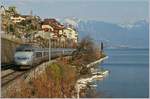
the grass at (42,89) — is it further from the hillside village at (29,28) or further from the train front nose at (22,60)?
the hillside village at (29,28)

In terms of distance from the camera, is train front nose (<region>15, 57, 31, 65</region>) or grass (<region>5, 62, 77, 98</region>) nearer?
grass (<region>5, 62, 77, 98</region>)

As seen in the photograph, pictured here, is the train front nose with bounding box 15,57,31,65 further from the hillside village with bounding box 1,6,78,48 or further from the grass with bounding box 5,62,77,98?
the hillside village with bounding box 1,6,78,48

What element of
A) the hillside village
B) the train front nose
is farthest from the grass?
the hillside village

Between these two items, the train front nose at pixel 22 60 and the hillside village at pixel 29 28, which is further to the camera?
the hillside village at pixel 29 28

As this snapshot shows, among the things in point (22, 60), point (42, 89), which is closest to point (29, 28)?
point (22, 60)

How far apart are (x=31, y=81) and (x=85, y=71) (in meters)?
17.3

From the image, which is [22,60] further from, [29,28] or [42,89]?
[29,28]

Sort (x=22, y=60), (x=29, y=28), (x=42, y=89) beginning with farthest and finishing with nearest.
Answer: (x=29, y=28) < (x=22, y=60) < (x=42, y=89)

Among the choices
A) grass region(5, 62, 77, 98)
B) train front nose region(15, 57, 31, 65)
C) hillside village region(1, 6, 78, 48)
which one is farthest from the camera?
hillside village region(1, 6, 78, 48)

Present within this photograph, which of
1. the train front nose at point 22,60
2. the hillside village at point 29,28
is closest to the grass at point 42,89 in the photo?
the train front nose at point 22,60

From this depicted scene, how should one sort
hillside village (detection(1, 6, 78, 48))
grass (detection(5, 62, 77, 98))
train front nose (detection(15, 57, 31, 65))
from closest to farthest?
grass (detection(5, 62, 77, 98)) → train front nose (detection(15, 57, 31, 65)) → hillside village (detection(1, 6, 78, 48))

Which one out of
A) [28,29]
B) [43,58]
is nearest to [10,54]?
[43,58]

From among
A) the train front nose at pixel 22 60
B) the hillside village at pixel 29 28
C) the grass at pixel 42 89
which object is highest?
the hillside village at pixel 29 28

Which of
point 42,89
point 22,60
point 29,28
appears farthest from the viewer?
point 29,28
